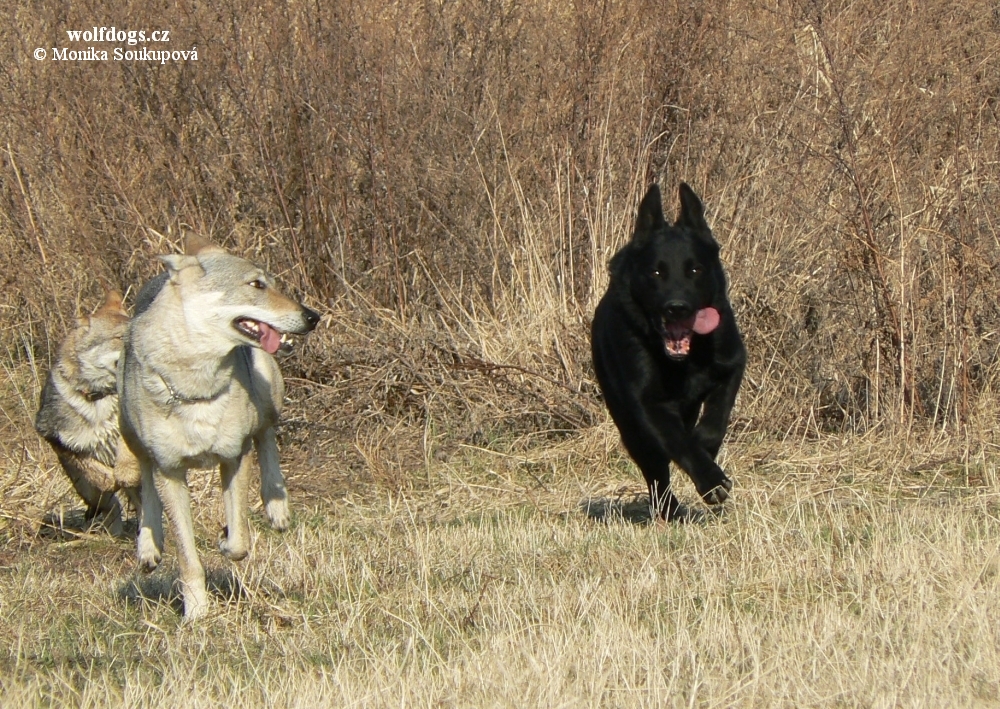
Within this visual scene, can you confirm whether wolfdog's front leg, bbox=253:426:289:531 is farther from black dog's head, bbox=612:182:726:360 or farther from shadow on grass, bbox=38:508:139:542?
black dog's head, bbox=612:182:726:360

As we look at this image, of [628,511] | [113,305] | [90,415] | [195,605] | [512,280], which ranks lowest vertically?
[628,511]

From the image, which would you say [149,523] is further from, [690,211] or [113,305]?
[690,211]

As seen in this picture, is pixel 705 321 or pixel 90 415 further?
pixel 90 415

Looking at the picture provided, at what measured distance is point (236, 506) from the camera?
543 cm

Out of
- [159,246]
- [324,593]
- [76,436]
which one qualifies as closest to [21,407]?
[159,246]

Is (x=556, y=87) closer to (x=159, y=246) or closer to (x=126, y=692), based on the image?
(x=159, y=246)

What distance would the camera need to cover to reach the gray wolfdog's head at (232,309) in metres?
5.27

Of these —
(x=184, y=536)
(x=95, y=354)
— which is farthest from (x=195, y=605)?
(x=95, y=354)

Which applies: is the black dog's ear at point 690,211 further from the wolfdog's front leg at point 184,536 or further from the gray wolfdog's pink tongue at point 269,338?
the wolfdog's front leg at point 184,536

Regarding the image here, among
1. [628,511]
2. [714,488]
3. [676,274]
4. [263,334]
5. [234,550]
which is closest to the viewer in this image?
[263,334]

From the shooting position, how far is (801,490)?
656 centimetres

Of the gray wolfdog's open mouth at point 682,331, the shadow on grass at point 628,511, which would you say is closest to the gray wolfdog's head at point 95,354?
the shadow on grass at point 628,511

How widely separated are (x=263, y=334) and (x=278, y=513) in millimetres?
1127

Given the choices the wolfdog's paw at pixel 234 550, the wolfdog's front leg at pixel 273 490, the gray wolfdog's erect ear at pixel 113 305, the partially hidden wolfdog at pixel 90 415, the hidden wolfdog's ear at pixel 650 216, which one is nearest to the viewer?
the wolfdog's paw at pixel 234 550
